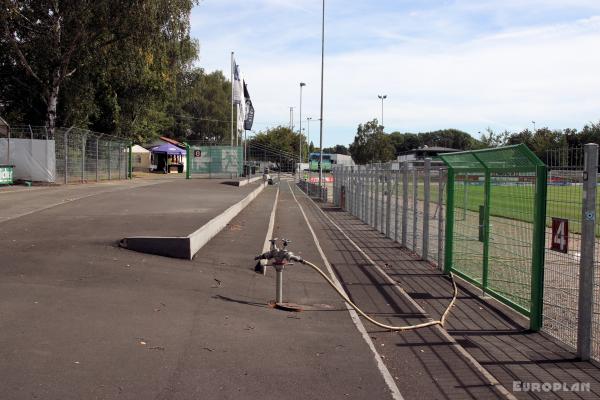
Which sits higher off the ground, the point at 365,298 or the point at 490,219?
the point at 490,219

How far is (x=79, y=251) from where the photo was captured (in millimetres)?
9461

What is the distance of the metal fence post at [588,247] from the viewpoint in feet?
18.4

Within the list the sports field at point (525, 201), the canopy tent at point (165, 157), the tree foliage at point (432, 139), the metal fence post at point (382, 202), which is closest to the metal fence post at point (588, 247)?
the sports field at point (525, 201)

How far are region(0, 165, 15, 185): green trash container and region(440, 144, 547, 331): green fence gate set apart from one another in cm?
2017

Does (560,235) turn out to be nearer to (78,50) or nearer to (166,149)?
(78,50)

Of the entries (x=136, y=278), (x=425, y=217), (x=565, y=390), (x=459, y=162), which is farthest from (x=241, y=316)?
(x=425, y=217)

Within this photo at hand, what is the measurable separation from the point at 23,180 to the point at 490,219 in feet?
74.2

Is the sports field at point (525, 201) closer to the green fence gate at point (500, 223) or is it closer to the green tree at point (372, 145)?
the green fence gate at point (500, 223)

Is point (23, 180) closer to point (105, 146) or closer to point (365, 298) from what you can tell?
point (105, 146)

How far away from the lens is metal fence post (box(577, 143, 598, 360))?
5.62 m

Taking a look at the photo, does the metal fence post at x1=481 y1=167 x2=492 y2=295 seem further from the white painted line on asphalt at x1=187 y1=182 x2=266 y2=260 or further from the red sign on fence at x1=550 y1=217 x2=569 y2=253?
the white painted line on asphalt at x1=187 y1=182 x2=266 y2=260

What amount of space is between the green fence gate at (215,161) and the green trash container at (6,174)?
757 inches

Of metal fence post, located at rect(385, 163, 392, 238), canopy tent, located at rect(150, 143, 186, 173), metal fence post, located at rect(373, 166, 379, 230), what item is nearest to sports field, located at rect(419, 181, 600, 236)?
metal fence post, located at rect(385, 163, 392, 238)

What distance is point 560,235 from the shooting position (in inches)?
238
